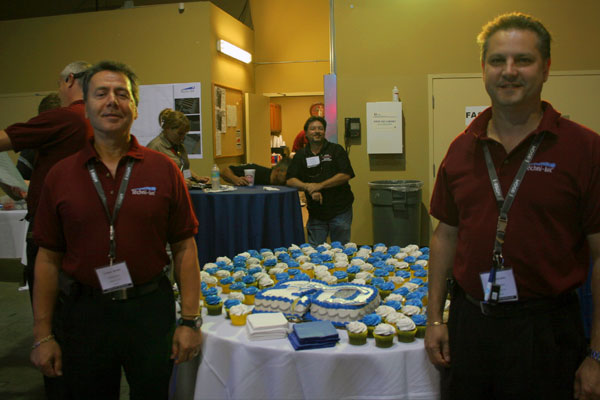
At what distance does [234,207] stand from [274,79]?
506 cm

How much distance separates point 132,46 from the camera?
7.02 meters

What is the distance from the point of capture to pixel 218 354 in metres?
1.72

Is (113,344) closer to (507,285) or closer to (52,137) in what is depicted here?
(52,137)

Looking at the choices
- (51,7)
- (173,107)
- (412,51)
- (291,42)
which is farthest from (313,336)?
(51,7)

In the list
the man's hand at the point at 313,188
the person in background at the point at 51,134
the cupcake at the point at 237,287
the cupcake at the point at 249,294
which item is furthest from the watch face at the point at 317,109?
the cupcake at the point at 249,294

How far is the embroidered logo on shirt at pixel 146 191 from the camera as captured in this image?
61.8 inches

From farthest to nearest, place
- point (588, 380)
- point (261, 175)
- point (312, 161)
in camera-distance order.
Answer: point (261, 175) < point (312, 161) < point (588, 380)

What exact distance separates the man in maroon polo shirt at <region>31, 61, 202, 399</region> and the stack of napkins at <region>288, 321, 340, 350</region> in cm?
34

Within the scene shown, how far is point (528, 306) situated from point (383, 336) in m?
0.47

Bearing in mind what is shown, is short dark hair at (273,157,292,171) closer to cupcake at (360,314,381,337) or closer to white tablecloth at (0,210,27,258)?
white tablecloth at (0,210,27,258)

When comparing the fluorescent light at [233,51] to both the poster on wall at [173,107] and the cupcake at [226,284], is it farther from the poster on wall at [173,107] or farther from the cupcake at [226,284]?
the cupcake at [226,284]

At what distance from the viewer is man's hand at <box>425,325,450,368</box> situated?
60.7 inches

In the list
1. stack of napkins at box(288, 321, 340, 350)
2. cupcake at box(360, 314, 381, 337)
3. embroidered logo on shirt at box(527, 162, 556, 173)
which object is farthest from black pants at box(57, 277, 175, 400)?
embroidered logo on shirt at box(527, 162, 556, 173)

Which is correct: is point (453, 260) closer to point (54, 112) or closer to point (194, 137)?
point (54, 112)
